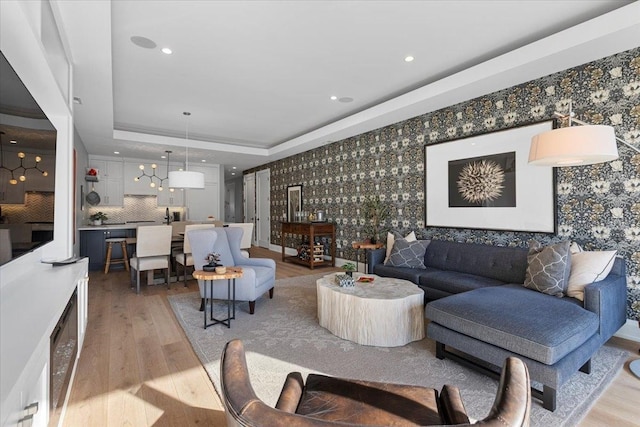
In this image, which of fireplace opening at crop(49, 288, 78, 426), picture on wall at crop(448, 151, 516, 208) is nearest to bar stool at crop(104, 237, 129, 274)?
fireplace opening at crop(49, 288, 78, 426)

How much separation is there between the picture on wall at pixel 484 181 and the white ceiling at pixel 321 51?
2.75ft

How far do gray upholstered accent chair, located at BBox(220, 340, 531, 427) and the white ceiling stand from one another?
2.69m

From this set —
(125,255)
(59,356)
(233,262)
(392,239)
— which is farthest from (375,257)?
(125,255)

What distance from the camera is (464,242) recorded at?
4246mm

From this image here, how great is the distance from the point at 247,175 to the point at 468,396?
31.5 ft

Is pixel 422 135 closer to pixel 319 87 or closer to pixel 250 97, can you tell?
pixel 319 87

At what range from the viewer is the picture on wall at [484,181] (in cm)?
382

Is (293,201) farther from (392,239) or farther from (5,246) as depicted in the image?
(5,246)

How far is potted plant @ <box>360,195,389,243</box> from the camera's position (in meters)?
5.50

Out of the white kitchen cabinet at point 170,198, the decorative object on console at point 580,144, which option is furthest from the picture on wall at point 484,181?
the white kitchen cabinet at point 170,198

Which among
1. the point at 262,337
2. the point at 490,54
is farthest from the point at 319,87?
the point at 262,337

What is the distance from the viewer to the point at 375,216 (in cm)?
557

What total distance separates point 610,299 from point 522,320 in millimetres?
978

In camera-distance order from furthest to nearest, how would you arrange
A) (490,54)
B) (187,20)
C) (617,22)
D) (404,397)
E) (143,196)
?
1. (143,196)
2. (490,54)
3. (187,20)
4. (617,22)
5. (404,397)
